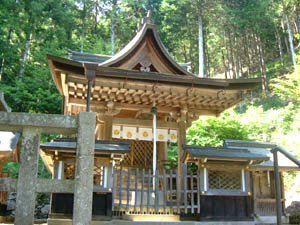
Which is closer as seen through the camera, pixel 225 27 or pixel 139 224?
pixel 139 224

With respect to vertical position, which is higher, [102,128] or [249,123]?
[249,123]

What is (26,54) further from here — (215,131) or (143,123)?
(143,123)

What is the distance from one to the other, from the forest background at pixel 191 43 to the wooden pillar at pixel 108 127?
662 cm

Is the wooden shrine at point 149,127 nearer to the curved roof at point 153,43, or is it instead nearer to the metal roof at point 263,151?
the curved roof at point 153,43

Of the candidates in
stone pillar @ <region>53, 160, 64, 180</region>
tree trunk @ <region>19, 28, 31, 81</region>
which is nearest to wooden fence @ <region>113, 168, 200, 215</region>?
stone pillar @ <region>53, 160, 64, 180</region>

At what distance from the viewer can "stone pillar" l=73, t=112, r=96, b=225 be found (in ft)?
14.7

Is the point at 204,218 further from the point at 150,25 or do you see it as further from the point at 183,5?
the point at 183,5

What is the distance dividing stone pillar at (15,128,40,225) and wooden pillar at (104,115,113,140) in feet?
14.4

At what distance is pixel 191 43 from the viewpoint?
3100 centimetres

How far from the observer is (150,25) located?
9.74 metres

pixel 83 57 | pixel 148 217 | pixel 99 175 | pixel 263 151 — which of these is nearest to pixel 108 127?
pixel 99 175

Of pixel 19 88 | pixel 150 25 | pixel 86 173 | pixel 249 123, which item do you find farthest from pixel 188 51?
pixel 86 173

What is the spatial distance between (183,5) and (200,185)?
23.0 meters

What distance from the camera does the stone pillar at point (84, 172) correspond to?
448 cm
